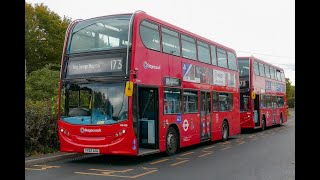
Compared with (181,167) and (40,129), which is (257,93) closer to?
(181,167)

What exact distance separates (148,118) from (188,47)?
11.1 ft

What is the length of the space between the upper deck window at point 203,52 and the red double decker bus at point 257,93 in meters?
7.31

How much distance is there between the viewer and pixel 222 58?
17469 mm

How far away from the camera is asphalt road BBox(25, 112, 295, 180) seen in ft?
29.0

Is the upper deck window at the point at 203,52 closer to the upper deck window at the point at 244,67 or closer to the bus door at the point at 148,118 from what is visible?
the bus door at the point at 148,118

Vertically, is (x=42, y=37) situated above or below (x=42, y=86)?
above

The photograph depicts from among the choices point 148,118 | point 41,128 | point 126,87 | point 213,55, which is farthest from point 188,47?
point 41,128

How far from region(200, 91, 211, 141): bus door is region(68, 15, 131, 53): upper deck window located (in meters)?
5.06

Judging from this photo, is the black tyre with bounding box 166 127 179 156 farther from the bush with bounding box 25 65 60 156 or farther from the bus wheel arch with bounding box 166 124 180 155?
the bush with bounding box 25 65 60 156

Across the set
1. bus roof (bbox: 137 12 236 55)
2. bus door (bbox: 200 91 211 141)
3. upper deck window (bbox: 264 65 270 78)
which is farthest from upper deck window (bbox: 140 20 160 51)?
upper deck window (bbox: 264 65 270 78)

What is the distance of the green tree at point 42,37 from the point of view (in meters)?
39.8

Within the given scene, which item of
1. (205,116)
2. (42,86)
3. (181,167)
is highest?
(42,86)
